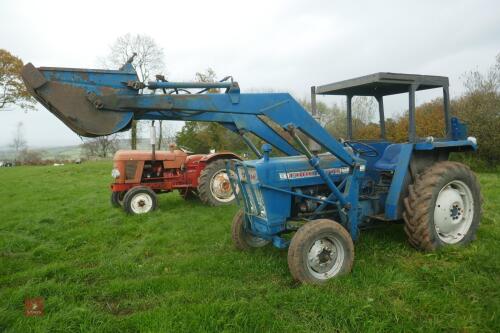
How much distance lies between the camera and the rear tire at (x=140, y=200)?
810 cm

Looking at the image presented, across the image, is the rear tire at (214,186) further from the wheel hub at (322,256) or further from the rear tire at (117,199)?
the wheel hub at (322,256)

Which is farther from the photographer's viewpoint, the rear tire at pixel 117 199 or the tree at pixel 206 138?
the tree at pixel 206 138

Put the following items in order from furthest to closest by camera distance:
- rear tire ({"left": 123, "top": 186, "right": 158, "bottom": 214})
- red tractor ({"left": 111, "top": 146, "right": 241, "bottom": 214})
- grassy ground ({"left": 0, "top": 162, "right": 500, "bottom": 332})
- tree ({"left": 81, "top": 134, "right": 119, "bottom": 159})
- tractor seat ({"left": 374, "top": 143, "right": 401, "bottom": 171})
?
tree ({"left": 81, "top": 134, "right": 119, "bottom": 159})
red tractor ({"left": 111, "top": 146, "right": 241, "bottom": 214})
rear tire ({"left": 123, "top": 186, "right": 158, "bottom": 214})
tractor seat ({"left": 374, "top": 143, "right": 401, "bottom": 171})
grassy ground ({"left": 0, "top": 162, "right": 500, "bottom": 332})

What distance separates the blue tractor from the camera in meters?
3.58

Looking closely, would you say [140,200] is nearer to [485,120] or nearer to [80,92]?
[80,92]

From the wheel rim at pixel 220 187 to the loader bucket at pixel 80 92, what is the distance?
5.31 metres

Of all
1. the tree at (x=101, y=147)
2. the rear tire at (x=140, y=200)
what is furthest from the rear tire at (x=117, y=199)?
the tree at (x=101, y=147)

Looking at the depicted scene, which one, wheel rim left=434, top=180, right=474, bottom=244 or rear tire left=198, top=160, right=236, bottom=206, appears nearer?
wheel rim left=434, top=180, right=474, bottom=244

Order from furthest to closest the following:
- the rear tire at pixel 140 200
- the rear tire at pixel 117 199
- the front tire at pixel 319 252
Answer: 1. the rear tire at pixel 117 199
2. the rear tire at pixel 140 200
3. the front tire at pixel 319 252

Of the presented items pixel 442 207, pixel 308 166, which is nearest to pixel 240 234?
pixel 308 166

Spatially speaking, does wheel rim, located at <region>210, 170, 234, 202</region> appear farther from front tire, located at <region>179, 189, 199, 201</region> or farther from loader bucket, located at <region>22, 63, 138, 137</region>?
loader bucket, located at <region>22, 63, 138, 137</region>

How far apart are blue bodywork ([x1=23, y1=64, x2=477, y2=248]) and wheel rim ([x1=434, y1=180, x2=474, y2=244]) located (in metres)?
0.51

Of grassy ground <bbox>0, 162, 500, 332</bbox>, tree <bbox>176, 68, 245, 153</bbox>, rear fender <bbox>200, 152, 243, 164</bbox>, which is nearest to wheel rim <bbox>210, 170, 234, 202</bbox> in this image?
rear fender <bbox>200, 152, 243, 164</bbox>

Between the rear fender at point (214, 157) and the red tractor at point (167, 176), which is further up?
the rear fender at point (214, 157)
